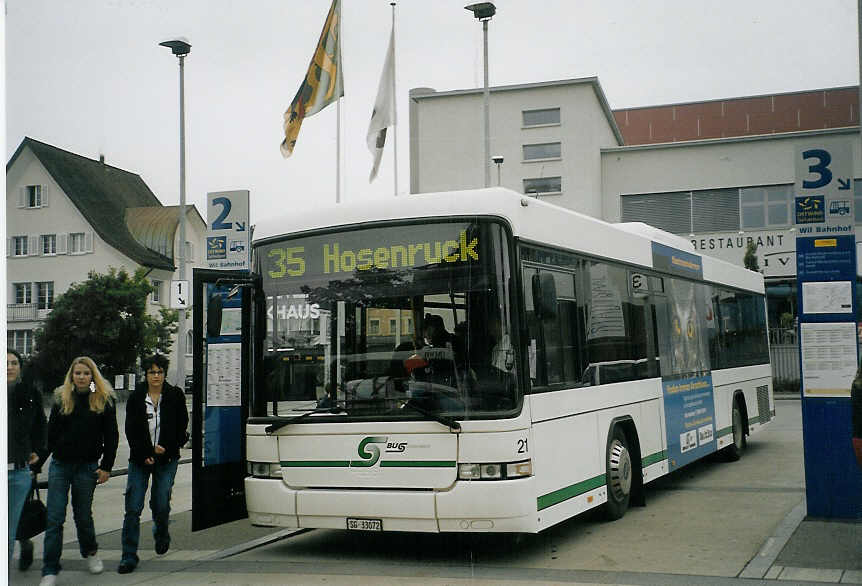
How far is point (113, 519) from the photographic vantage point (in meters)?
11.0

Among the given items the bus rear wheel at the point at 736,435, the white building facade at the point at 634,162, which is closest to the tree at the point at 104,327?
the white building facade at the point at 634,162

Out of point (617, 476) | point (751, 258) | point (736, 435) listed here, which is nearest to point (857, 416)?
point (617, 476)

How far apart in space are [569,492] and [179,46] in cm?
478

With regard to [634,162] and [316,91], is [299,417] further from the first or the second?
[634,162]

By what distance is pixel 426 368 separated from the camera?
7.43 m

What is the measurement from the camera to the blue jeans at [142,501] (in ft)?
26.1

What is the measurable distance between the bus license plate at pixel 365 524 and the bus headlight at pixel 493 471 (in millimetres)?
736

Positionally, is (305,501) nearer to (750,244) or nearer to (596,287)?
(596,287)

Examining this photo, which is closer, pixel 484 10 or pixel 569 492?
pixel 569 492

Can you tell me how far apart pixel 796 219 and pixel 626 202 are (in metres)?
11.7

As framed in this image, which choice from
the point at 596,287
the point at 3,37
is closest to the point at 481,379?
the point at 596,287

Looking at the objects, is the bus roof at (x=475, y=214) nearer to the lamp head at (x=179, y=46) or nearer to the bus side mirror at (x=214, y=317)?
the bus side mirror at (x=214, y=317)

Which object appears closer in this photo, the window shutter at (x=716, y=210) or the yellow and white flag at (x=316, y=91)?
the yellow and white flag at (x=316, y=91)

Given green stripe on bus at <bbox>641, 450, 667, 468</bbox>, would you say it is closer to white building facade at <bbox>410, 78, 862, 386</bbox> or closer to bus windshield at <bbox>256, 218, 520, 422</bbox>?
bus windshield at <bbox>256, 218, 520, 422</bbox>
